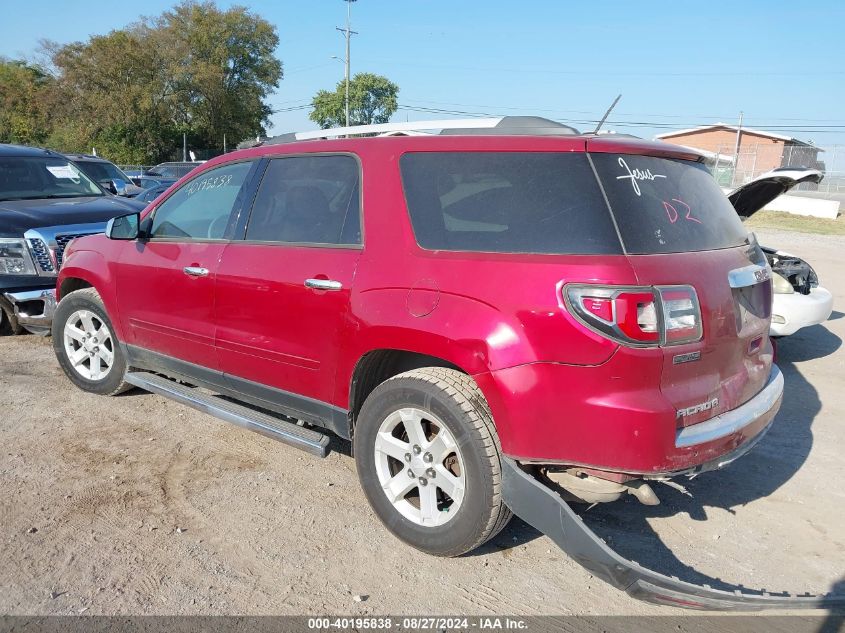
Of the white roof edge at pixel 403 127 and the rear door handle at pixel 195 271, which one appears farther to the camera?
the rear door handle at pixel 195 271

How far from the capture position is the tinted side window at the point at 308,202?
3.50m

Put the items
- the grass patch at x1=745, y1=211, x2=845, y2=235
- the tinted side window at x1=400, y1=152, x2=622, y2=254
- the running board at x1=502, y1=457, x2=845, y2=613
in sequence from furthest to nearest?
1. the grass patch at x1=745, y1=211, x2=845, y2=235
2. the tinted side window at x1=400, y1=152, x2=622, y2=254
3. the running board at x1=502, y1=457, x2=845, y2=613

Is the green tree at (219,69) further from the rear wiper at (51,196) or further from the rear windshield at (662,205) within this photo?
the rear windshield at (662,205)

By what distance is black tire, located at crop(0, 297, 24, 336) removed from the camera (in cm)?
657

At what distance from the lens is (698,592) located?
254 centimetres

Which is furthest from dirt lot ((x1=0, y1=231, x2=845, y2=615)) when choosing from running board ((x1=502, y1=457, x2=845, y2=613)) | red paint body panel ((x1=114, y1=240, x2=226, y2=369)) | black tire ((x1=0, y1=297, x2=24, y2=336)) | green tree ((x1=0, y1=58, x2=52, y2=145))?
green tree ((x1=0, y1=58, x2=52, y2=145))

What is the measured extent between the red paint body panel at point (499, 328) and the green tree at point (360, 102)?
226 ft

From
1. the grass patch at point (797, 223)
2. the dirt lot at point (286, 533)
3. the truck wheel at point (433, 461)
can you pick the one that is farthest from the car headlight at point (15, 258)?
the grass patch at point (797, 223)

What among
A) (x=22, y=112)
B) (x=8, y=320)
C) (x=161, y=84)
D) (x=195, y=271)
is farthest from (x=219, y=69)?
(x=195, y=271)

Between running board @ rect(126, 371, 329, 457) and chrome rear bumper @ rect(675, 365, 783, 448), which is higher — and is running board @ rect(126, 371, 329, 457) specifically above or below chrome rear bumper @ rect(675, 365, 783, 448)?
below

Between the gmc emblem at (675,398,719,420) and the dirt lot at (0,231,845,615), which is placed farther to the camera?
the dirt lot at (0,231,845,615)

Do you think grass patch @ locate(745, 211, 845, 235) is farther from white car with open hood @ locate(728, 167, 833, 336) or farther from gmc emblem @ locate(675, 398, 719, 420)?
gmc emblem @ locate(675, 398, 719, 420)

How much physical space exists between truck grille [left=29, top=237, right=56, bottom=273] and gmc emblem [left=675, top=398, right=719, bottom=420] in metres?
5.78

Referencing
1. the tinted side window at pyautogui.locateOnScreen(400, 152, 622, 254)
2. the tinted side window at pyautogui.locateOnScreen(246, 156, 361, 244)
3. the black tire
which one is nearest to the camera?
the tinted side window at pyautogui.locateOnScreen(400, 152, 622, 254)
